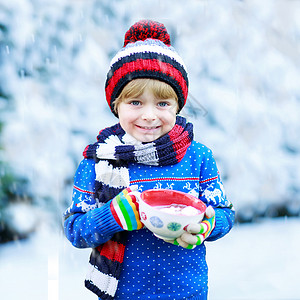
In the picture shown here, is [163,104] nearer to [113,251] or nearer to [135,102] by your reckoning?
[135,102]

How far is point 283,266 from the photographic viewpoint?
2.40 meters

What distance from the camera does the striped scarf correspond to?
1.12 metres

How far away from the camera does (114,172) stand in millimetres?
1144

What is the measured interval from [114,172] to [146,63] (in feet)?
1.02

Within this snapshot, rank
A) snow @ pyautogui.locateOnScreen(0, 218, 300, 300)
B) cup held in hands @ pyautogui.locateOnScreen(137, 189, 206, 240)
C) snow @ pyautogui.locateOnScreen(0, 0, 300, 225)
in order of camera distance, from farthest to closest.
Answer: snow @ pyautogui.locateOnScreen(0, 0, 300, 225) < snow @ pyautogui.locateOnScreen(0, 218, 300, 300) < cup held in hands @ pyautogui.locateOnScreen(137, 189, 206, 240)

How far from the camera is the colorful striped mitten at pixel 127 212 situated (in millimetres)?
1010

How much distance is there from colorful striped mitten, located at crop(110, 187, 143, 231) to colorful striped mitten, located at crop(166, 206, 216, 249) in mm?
108

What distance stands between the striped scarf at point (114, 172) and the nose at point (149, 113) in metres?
0.08

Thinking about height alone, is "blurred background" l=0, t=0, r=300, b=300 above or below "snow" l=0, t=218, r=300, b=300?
above

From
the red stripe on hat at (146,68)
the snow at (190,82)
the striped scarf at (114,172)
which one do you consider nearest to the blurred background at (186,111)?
the snow at (190,82)

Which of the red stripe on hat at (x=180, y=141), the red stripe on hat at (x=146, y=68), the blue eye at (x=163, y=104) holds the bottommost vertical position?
the red stripe on hat at (x=180, y=141)

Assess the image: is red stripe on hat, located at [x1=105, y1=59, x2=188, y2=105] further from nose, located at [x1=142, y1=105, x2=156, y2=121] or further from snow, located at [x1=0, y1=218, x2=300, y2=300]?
snow, located at [x1=0, y1=218, x2=300, y2=300]

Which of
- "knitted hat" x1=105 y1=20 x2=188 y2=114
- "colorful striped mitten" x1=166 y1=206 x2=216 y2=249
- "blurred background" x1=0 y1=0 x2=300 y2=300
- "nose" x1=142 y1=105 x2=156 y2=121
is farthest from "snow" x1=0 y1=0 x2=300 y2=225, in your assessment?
"colorful striped mitten" x1=166 y1=206 x2=216 y2=249

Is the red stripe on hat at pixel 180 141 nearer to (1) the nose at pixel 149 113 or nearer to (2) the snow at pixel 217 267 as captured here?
(1) the nose at pixel 149 113
